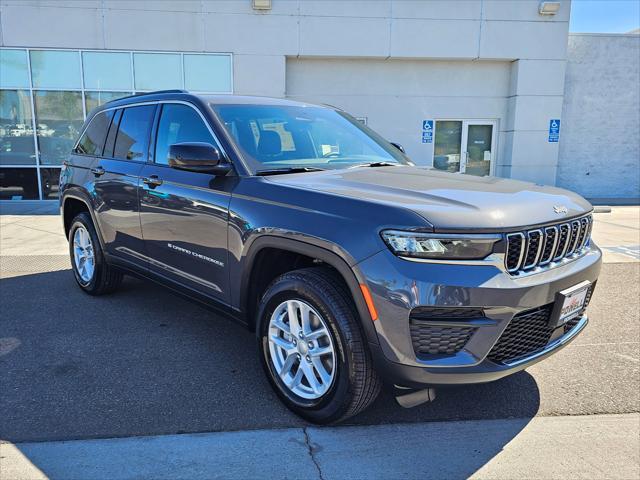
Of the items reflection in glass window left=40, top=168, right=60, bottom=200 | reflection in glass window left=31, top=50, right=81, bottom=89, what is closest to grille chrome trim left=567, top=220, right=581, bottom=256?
reflection in glass window left=31, top=50, right=81, bottom=89

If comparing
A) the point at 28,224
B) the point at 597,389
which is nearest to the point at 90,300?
the point at 597,389

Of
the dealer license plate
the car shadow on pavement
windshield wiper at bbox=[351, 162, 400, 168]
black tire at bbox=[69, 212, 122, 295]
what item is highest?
windshield wiper at bbox=[351, 162, 400, 168]

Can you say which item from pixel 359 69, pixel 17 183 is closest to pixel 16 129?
pixel 17 183

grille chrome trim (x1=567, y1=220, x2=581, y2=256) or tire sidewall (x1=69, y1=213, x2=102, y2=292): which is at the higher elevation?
grille chrome trim (x1=567, y1=220, x2=581, y2=256)

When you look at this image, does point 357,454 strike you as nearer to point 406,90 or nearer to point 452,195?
point 452,195

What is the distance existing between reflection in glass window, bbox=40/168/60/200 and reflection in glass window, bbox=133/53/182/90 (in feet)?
10.8

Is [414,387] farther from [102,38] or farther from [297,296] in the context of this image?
[102,38]

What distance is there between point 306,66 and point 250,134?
11300 mm

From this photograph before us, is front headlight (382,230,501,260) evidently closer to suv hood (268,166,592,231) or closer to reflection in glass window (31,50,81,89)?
suv hood (268,166,592,231)

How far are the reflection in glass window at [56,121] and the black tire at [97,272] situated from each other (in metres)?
9.41

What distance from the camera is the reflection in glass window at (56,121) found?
43.8ft

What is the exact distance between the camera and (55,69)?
43.1 ft

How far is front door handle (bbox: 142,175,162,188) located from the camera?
12.6 ft

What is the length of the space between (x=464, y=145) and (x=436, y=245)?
13.6 metres
